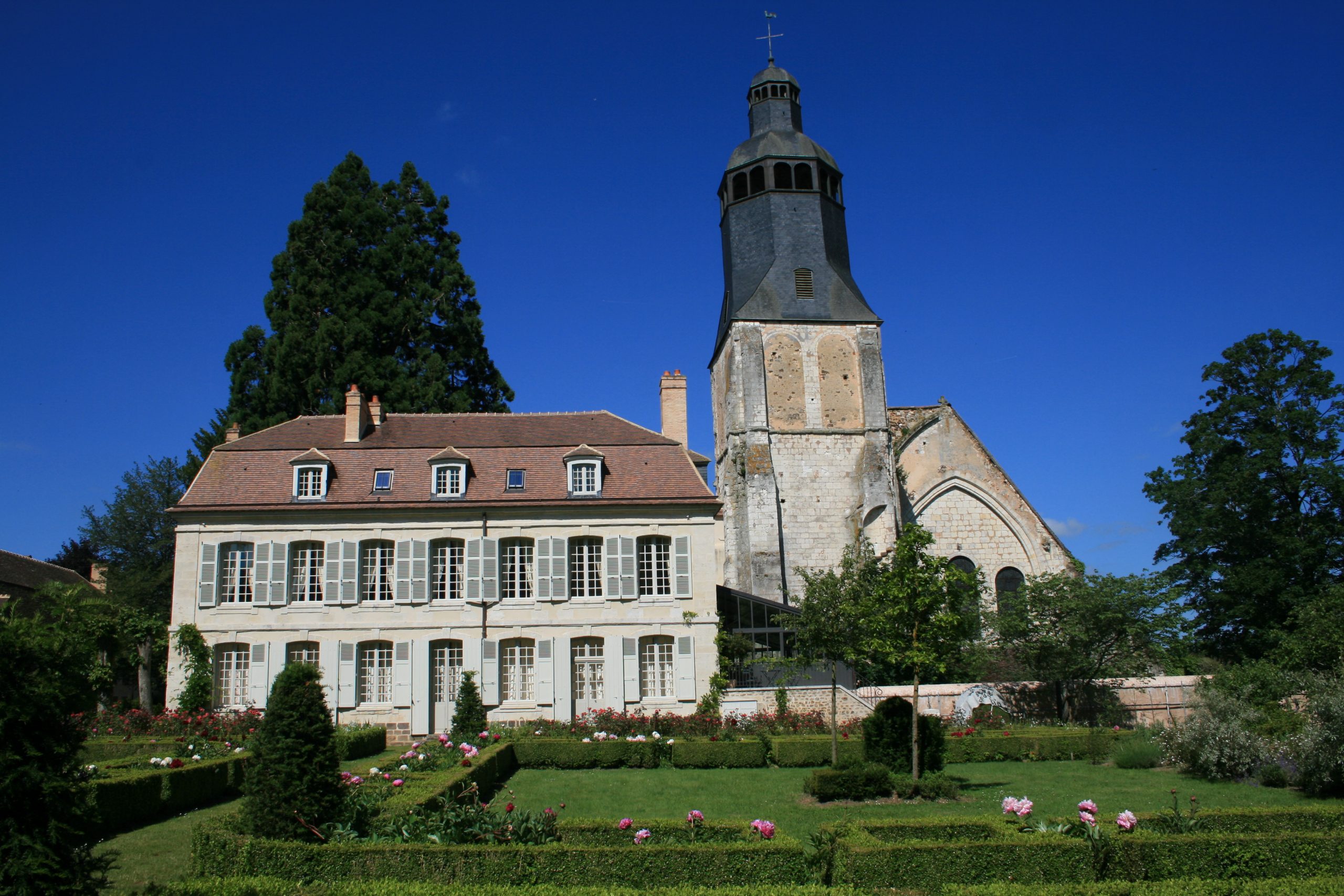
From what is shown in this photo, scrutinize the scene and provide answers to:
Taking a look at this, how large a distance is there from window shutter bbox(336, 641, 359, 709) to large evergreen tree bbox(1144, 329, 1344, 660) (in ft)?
78.7

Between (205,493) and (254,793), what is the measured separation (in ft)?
50.0

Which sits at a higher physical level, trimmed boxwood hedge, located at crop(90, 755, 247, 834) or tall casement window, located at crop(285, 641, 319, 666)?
tall casement window, located at crop(285, 641, 319, 666)

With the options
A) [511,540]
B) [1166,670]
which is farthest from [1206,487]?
[511,540]

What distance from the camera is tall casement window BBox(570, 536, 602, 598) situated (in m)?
23.0

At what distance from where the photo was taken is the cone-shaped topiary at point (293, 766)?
9.30 m

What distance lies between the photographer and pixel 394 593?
73.3ft

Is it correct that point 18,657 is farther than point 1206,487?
No

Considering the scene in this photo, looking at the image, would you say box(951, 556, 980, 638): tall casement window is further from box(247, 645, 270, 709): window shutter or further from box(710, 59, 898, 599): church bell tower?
box(247, 645, 270, 709): window shutter

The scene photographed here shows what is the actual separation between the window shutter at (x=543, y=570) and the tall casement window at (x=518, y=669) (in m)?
1.10

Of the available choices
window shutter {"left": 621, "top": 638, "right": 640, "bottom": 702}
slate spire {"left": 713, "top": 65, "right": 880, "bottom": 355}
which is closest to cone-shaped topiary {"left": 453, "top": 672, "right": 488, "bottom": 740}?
window shutter {"left": 621, "top": 638, "right": 640, "bottom": 702}

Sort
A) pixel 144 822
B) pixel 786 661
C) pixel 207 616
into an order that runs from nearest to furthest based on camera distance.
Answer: pixel 144 822, pixel 786 661, pixel 207 616

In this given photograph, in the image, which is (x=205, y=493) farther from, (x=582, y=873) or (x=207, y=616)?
(x=582, y=873)

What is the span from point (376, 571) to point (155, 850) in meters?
12.4

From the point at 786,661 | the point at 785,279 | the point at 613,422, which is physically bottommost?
the point at 786,661
